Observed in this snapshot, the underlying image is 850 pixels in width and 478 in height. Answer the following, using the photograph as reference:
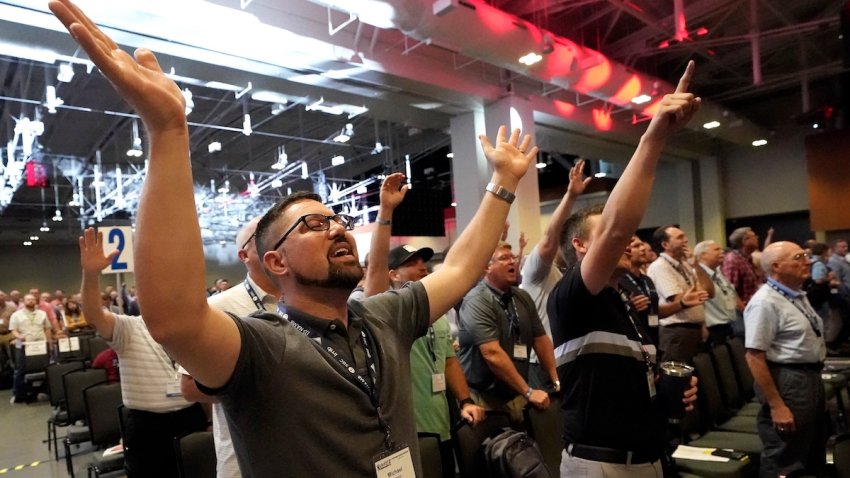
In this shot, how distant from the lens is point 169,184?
84 centimetres

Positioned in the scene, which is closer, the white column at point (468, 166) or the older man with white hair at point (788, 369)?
the older man with white hair at point (788, 369)

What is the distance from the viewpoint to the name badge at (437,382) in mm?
2840

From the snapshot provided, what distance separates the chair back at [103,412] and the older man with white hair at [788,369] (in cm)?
406

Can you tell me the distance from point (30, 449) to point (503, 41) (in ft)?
19.4

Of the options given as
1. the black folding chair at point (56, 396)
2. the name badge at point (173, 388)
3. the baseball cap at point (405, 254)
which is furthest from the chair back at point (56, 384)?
the baseball cap at point (405, 254)

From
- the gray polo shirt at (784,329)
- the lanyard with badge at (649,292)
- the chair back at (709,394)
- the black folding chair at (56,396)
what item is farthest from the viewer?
the black folding chair at (56,396)

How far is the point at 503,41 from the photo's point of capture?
16.7 feet

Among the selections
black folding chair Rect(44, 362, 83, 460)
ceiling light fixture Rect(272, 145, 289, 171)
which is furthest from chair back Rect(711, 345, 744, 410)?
ceiling light fixture Rect(272, 145, 289, 171)

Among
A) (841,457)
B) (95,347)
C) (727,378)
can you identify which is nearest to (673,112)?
(841,457)

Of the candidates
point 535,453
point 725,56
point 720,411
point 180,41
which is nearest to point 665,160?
point 725,56

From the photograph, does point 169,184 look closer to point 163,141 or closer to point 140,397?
point 163,141

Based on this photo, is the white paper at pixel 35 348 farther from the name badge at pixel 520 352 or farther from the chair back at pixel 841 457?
the chair back at pixel 841 457

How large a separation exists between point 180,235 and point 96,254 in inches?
85.3

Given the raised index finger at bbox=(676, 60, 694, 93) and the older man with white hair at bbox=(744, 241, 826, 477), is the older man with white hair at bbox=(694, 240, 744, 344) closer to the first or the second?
the older man with white hair at bbox=(744, 241, 826, 477)
